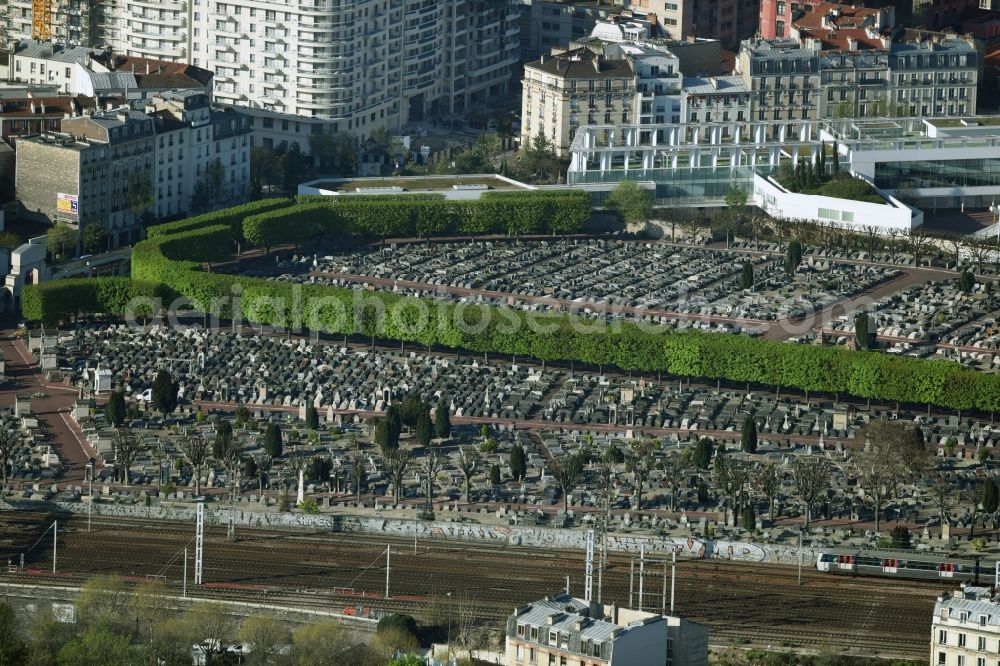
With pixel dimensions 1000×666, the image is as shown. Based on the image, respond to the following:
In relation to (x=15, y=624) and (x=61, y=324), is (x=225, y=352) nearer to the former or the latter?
(x=61, y=324)

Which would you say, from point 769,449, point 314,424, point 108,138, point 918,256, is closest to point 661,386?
point 769,449

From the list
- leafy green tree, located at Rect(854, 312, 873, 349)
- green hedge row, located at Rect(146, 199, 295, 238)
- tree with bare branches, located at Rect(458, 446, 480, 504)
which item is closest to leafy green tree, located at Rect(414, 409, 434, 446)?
tree with bare branches, located at Rect(458, 446, 480, 504)

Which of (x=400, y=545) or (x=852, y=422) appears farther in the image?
(x=852, y=422)

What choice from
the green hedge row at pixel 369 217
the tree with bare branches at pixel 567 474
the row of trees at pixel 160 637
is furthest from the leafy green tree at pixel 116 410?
the green hedge row at pixel 369 217

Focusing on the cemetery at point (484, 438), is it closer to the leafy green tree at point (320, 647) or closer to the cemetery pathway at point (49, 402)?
the cemetery pathway at point (49, 402)

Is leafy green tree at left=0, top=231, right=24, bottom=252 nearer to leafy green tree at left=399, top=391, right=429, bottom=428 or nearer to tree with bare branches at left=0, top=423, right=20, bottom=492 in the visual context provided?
tree with bare branches at left=0, top=423, right=20, bottom=492

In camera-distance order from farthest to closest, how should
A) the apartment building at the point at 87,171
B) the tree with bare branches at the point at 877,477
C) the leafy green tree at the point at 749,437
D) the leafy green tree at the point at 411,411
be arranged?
the apartment building at the point at 87,171
the leafy green tree at the point at 411,411
the leafy green tree at the point at 749,437
the tree with bare branches at the point at 877,477
